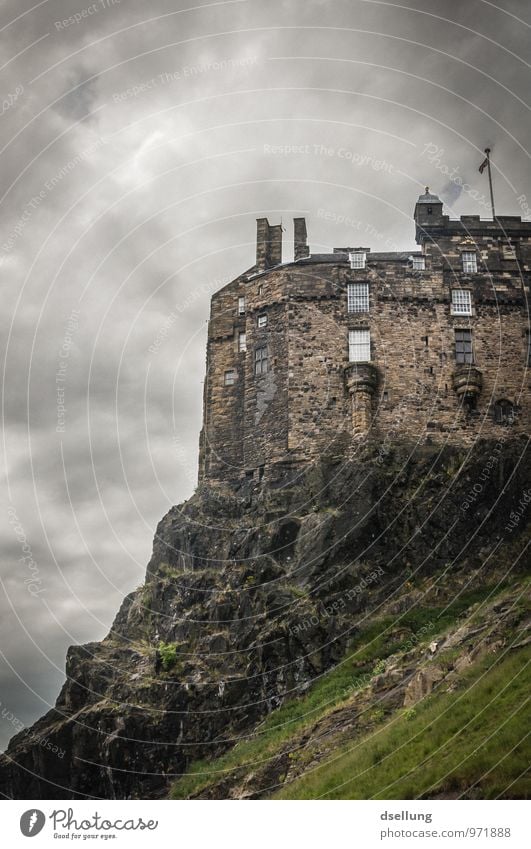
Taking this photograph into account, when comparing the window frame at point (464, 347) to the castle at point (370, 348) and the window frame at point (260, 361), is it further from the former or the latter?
the window frame at point (260, 361)

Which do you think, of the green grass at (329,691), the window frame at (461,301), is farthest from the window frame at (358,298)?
the green grass at (329,691)

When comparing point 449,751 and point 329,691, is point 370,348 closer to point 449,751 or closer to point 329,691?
point 329,691

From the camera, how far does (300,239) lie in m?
52.8

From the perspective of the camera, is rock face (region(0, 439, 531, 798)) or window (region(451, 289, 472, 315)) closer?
rock face (region(0, 439, 531, 798))

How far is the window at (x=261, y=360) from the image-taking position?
50.2m

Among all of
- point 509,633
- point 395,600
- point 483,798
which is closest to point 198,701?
point 395,600

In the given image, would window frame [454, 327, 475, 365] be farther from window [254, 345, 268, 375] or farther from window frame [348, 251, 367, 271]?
window [254, 345, 268, 375]

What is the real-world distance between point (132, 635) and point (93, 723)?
5067 mm

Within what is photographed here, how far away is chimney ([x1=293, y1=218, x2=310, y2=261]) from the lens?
2059 inches

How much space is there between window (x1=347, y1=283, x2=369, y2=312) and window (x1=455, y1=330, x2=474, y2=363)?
193 inches

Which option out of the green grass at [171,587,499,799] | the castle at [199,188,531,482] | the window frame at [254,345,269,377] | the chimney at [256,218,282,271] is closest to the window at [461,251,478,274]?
the castle at [199,188,531,482]

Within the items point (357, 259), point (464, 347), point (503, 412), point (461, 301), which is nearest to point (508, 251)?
point (461, 301)

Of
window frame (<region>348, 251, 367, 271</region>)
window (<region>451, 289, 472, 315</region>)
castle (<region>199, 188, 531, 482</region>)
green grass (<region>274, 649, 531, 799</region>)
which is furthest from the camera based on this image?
window frame (<region>348, 251, 367, 271</region>)

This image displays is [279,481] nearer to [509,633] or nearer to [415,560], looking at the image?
[415,560]
